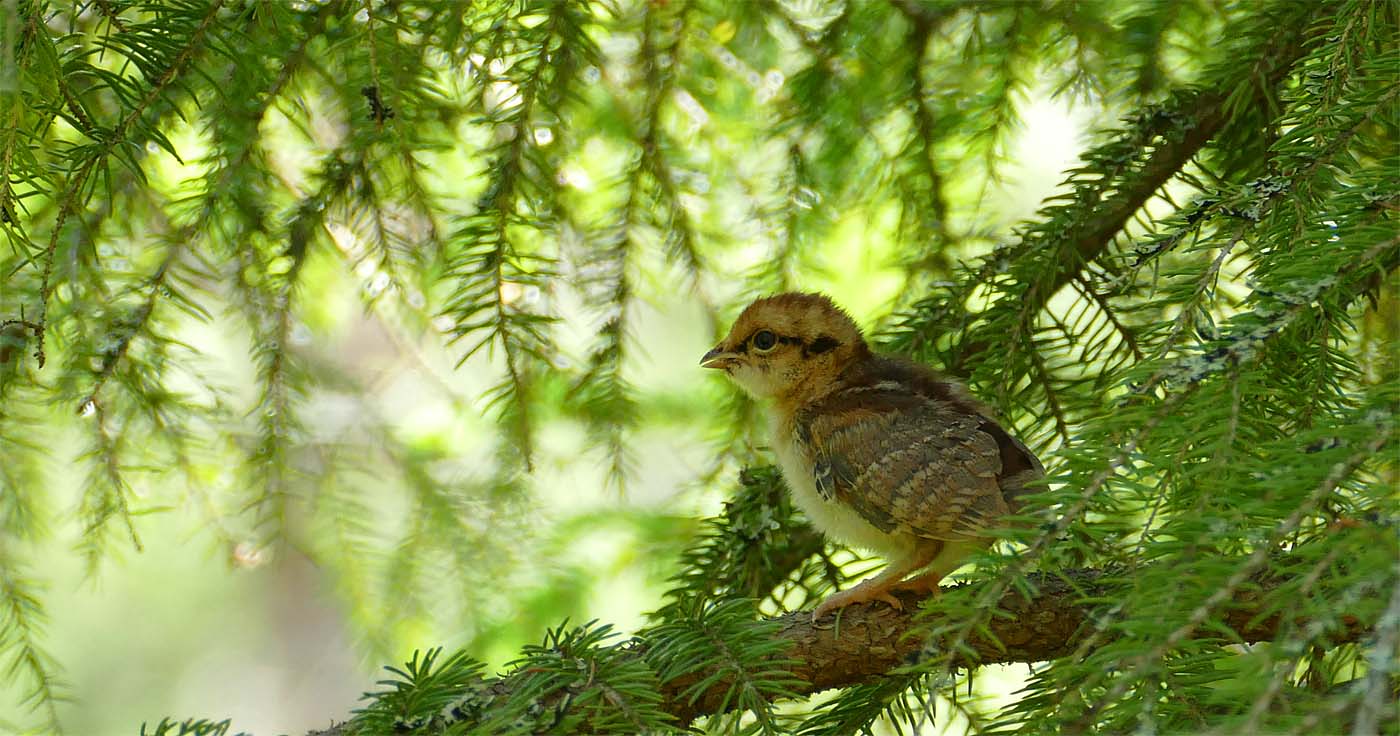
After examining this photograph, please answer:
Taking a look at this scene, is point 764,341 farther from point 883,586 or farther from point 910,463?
point 883,586

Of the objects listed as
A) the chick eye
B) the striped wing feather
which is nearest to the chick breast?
the striped wing feather

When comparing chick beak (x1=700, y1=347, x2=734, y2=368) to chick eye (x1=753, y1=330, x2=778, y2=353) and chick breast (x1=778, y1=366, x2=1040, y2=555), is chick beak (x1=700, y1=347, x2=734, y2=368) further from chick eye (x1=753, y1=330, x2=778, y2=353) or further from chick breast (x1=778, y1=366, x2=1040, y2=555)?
chick breast (x1=778, y1=366, x2=1040, y2=555)

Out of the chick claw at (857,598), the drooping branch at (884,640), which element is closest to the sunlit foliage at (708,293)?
the drooping branch at (884,640)

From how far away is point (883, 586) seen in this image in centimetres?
218

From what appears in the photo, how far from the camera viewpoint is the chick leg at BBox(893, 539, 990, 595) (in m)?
2.31

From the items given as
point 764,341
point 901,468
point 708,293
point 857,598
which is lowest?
point 857,598

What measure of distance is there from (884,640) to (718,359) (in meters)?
1.11

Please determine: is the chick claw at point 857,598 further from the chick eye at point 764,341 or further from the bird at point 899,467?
the chick eye at point 764,341

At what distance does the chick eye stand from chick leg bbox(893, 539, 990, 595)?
28.9 inches

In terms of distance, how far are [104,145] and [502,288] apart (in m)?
0.81

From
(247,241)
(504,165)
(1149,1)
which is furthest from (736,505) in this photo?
(1149,1)

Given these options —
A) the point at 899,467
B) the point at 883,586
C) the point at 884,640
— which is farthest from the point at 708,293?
the point at 884,640

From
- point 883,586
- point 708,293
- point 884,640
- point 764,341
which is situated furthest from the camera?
point 708,293

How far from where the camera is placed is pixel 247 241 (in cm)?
257
